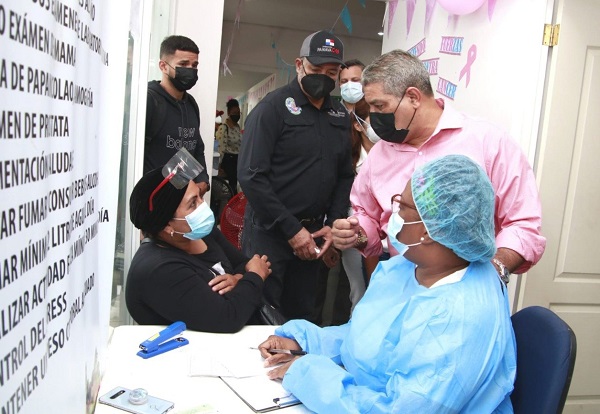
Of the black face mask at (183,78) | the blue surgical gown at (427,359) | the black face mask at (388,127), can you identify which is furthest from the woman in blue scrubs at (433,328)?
the black face mask at (183,78)

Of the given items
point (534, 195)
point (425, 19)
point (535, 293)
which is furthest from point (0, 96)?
point (425, 19)

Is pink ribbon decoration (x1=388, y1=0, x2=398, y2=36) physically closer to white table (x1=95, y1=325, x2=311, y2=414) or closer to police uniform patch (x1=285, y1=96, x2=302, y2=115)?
police uniform patch (x1=285, y1=96, x2=302, y2=115)

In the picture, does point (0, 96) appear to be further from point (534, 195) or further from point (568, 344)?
point (534, 195)

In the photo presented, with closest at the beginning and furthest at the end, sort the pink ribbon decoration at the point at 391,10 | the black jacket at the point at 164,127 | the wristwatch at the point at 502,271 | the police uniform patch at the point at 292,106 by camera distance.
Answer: the wristwatch at the point at 502,271 < the police uniform patch at the point at 292,106 < the black jacket at the point at 164,127 < the pink ribbon decoration at the point at 391,10

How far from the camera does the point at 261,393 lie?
4.45 feet

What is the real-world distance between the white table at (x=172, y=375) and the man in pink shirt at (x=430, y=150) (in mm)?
769

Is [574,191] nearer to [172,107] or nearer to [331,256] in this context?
[331,256]

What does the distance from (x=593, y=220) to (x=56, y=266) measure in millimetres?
2783

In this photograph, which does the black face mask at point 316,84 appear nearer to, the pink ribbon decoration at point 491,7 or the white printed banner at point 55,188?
the pink ribbon decoration at point 491,7

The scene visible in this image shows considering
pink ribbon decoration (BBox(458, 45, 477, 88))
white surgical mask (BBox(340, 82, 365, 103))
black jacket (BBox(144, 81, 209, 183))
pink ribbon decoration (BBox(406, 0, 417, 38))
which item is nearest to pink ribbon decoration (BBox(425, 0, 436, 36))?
pink ribbon decoration (BBox(406, 0, 417, 38))

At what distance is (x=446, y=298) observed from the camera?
126 centimetres

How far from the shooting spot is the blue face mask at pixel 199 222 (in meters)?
1.91

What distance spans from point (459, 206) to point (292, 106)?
159 cm

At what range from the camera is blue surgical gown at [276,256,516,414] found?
1.16 metres
